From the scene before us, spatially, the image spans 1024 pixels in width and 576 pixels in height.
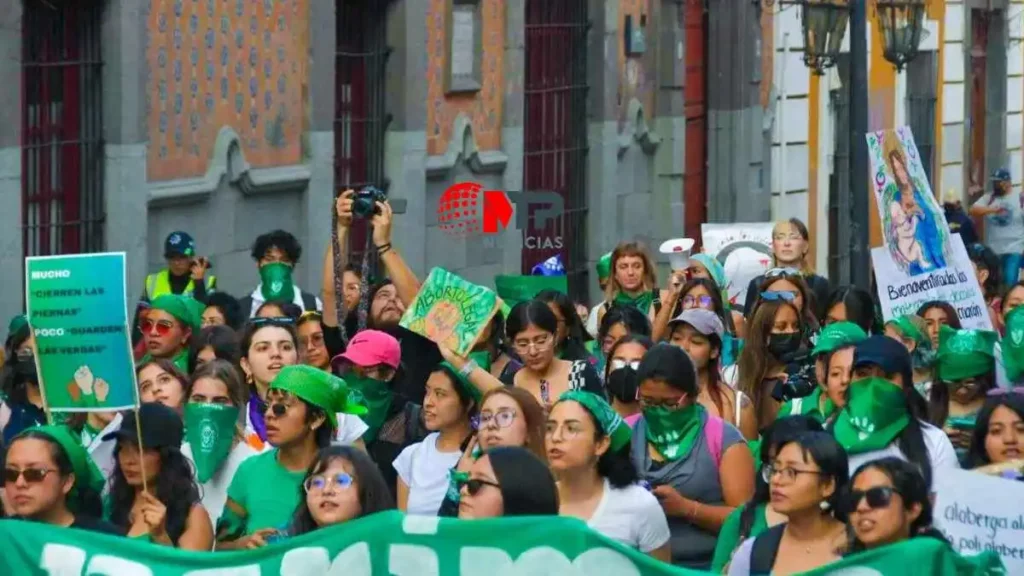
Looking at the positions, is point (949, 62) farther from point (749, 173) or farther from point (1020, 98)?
point (749, 173)

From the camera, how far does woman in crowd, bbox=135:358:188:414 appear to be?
990 cm

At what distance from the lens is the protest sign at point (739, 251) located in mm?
16828

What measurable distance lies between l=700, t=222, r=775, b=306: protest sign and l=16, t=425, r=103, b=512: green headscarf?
8435 millimetres

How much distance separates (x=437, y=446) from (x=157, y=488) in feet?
4.28

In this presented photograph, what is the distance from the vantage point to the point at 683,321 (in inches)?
→ 423

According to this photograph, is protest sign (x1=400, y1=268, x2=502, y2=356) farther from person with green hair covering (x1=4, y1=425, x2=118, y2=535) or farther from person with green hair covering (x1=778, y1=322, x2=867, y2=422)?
person with green hair covering (x1=4, y1=425, x2=118, y2=535)

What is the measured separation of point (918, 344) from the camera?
38.0 feet

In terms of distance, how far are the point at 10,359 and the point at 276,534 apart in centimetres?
332

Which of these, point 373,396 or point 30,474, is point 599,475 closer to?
point 30,474

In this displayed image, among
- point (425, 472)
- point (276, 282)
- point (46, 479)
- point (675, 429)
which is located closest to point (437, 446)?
point (425, 472)

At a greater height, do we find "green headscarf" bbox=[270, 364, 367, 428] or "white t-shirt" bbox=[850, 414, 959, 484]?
"green headscarf" bbox=[270, 364, 367, 428]

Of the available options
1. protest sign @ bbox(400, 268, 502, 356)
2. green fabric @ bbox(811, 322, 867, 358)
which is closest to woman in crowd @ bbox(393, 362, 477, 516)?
protest sign @ bbox(400, 268, 502, 356)

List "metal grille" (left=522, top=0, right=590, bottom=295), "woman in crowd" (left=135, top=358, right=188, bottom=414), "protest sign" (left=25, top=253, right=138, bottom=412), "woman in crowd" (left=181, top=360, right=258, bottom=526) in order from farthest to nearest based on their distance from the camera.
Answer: "metal grille" (left=522, top=0, right=590, bottom=295)
"woman in crowd" (left=135, top=358, right=188, bottom=414)
"woman in crowd" (left=181, top=360, right=258, bottom=526)
"protest sign" (left=25, top=253, right=138, bottom=412)

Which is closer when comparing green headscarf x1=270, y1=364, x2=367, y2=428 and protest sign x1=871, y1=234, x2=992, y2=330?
green headscarf x1=270, y1=364, x2=367, y2=428
